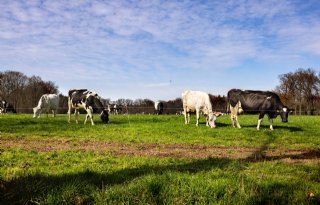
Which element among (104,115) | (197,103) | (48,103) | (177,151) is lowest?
(177,151)

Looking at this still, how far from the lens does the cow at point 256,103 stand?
88.2ft

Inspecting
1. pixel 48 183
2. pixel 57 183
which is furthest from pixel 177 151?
pixel 48 183

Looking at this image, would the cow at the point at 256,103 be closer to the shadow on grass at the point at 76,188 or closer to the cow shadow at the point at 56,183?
the cow shadow at the point at 56,183

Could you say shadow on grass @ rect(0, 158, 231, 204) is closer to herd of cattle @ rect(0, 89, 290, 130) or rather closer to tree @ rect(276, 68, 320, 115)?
herd of cattle @ rect(0, 89, 290, 130)

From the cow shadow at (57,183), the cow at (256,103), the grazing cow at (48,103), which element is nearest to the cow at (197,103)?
the cow at (256,103)

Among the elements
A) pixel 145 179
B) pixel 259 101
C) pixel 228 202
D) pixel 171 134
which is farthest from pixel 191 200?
pixel 259 101

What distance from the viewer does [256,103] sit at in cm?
2738

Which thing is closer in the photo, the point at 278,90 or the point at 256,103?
the point at 256,103

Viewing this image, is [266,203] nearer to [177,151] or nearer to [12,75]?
[177,151]

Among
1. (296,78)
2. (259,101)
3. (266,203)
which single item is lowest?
(266,203)

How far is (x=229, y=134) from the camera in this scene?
70.2 ft

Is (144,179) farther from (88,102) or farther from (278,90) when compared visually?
(278,90)

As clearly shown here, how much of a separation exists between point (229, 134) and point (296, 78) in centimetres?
9022

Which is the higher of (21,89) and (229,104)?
(21,89)
